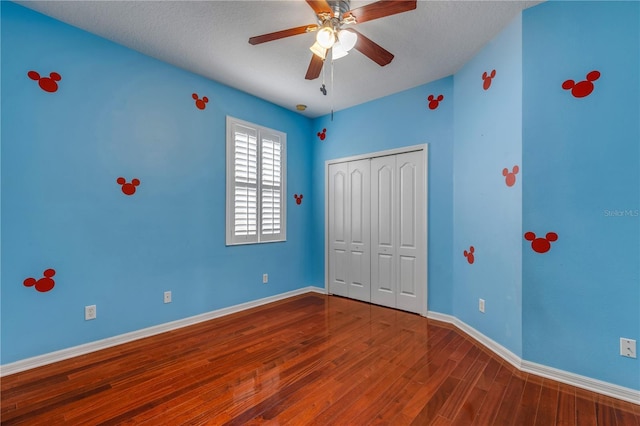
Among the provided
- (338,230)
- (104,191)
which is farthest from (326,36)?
(338,230)

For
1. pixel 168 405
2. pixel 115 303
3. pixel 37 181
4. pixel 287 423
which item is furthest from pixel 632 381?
pixel 37 181

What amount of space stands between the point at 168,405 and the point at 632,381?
121 inches

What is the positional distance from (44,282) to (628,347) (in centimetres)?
439

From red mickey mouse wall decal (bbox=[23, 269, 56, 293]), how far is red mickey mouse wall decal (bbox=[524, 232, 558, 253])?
392cm

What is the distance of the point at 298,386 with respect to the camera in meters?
2.13

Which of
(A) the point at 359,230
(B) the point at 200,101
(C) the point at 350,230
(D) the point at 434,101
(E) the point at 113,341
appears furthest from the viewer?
(C) the point at 350,230

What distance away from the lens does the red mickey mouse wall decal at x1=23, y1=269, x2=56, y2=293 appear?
238cm

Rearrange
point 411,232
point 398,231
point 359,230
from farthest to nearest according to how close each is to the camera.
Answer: point 359,230 → point 398,231 → point 411,232

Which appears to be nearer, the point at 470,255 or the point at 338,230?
the point at 470,255

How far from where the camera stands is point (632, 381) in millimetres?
1970

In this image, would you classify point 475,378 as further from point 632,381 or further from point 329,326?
point 329,326

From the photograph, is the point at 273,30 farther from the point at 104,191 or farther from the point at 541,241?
the point at 541,241

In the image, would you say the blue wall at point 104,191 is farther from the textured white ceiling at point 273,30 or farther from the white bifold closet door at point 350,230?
the white bifold closet door at point 350,230

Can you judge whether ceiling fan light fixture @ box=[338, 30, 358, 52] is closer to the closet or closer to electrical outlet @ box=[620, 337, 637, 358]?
the closet
